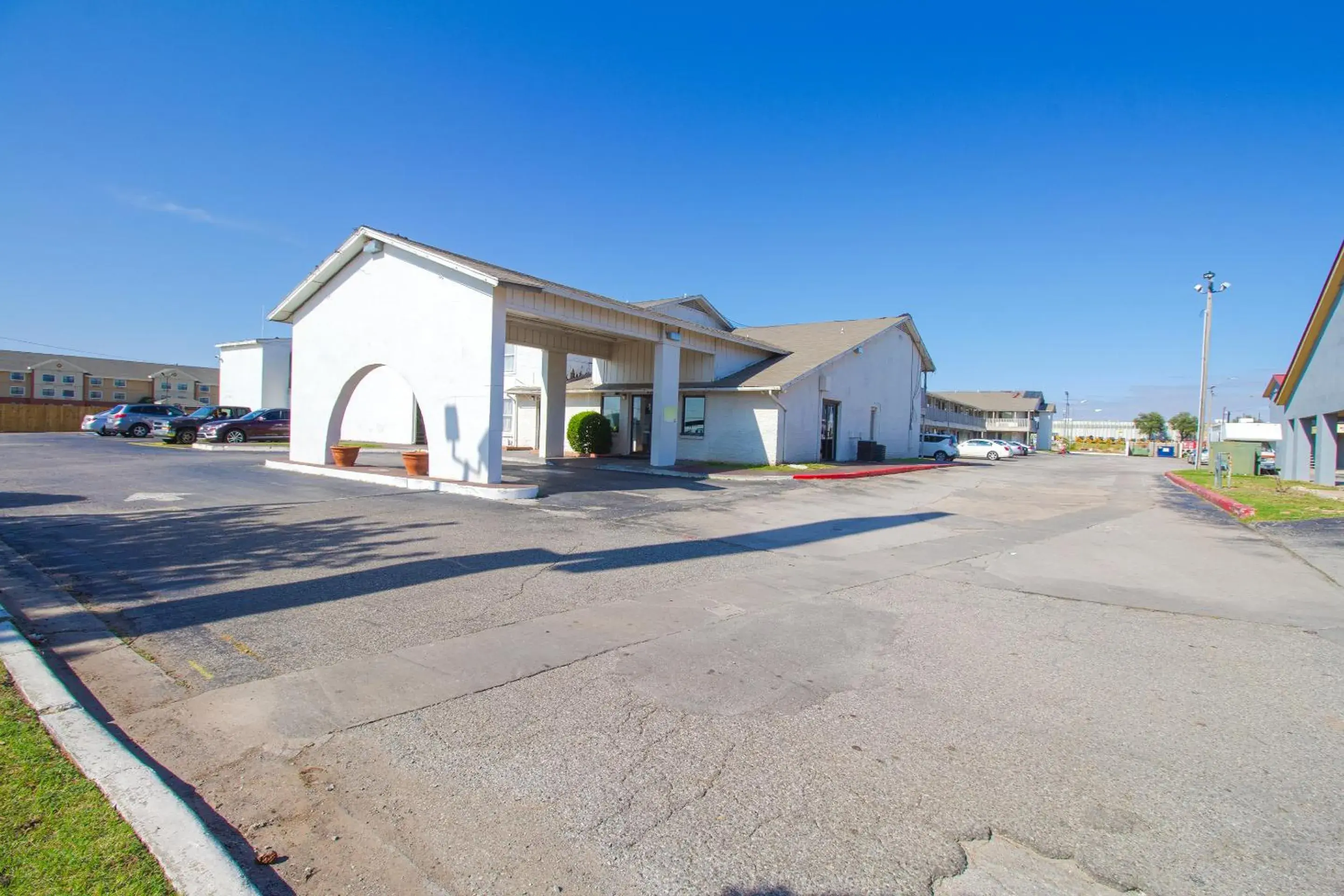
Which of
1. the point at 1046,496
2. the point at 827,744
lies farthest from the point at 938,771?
the point at 1046,496

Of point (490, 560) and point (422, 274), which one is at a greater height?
point (422, 274)

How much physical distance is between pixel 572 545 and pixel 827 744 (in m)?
5.73

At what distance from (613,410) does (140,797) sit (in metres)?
24.0

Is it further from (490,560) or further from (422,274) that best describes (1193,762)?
(422,274)

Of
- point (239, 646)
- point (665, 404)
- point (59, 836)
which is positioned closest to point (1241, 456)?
point (665, 404)

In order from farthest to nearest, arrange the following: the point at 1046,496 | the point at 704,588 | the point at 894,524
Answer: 1. the point at 1046,496
2. the point at 894,524
3. the point at 704,588

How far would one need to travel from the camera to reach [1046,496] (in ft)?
61.7

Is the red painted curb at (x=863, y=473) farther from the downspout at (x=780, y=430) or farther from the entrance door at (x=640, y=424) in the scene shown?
the entrance door at (x=640, y=424)

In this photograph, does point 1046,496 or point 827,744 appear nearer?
point 827,744

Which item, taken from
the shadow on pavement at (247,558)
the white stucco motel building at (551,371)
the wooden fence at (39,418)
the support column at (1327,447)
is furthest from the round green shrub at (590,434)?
the wooden fence at (39,418)

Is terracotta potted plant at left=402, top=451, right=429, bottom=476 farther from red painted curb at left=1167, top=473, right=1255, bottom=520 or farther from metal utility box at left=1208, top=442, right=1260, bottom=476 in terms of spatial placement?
metal utility box at left=1208, top=442, right=1260, bottom=476

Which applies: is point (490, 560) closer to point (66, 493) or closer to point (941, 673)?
point (941, 673)

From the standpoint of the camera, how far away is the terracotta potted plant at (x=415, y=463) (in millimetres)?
14773

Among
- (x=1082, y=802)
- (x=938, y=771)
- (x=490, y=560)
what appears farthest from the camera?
(x=490, y=560)
